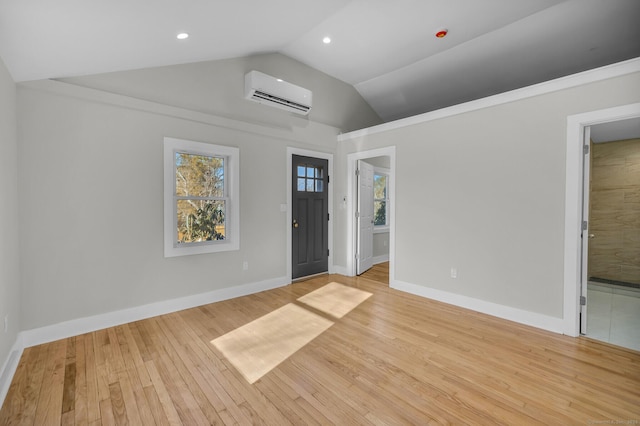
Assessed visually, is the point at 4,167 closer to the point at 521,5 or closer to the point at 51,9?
the point at 51,9

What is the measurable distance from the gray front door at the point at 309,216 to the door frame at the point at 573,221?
3289mm

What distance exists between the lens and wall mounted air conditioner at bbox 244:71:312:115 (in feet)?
12.9

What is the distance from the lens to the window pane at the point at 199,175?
11.7 ft

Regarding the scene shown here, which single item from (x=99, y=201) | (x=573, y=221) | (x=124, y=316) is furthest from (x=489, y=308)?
(x=99, y=201)

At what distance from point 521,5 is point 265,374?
177 inches

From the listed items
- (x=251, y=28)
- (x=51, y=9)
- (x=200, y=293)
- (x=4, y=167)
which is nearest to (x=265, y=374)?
(x=200, y=293)

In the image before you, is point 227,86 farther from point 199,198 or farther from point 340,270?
point 340,270

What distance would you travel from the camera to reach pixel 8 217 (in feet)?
7.34

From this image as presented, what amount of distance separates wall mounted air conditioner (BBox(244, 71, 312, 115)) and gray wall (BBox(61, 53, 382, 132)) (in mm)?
124

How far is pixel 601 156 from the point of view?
4.91m

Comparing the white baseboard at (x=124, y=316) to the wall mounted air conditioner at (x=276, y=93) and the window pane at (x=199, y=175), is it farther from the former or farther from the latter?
the wall mounted air conditioner at (x=276, y=93)

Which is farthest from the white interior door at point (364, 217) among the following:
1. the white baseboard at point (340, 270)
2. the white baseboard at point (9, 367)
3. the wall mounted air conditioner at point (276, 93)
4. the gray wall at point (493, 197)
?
the white baseboard at point (9, 367)

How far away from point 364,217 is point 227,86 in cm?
313

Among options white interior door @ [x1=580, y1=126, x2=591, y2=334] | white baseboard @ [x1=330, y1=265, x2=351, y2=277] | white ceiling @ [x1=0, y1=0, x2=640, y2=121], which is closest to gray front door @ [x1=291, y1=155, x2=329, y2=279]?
white baseboard @ [x1=330, y1=265, x2=351, y2=277]
